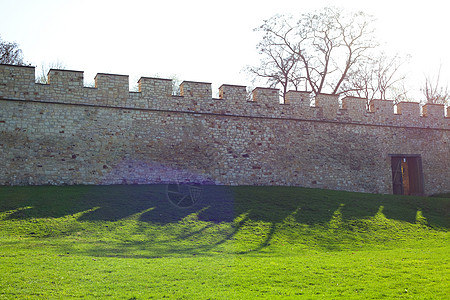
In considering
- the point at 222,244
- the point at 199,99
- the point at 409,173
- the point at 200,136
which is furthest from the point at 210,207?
the point at 409,173

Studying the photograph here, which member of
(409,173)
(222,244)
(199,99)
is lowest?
(222,244)

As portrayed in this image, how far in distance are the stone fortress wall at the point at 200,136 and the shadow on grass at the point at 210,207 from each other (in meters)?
0.91

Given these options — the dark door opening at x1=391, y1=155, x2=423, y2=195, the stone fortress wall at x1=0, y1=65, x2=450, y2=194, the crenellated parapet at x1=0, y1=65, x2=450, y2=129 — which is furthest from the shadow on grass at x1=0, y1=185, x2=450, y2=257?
the crenellated parapet at x1=0, y1=65, x2=450, y2=129

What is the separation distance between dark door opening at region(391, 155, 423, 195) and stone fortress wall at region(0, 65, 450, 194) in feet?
0.86

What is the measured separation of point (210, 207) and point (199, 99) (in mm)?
5086

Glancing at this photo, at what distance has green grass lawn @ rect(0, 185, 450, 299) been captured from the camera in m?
6.19

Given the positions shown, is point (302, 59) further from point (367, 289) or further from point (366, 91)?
point (367, 289)

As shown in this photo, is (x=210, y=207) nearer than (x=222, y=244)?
No

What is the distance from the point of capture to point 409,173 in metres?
19.7

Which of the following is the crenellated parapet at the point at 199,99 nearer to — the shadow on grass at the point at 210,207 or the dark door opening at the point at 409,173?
the dark door opening at the point at 409,173

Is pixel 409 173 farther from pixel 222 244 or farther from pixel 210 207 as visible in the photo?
pixel 222 244

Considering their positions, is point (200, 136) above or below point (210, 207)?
above

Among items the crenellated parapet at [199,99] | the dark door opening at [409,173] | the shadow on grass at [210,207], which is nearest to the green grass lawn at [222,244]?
the shadow on grass at [210,207]

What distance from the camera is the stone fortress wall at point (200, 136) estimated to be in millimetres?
13672
